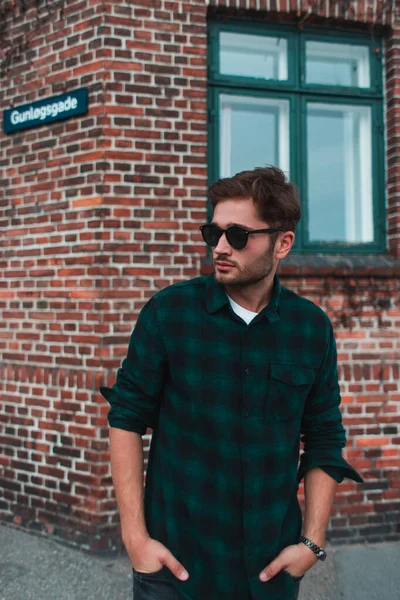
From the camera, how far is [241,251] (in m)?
1.92

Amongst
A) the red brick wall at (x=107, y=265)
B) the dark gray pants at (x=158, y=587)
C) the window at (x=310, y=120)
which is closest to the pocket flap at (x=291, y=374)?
the dark gray pants at (x=158, y=587)

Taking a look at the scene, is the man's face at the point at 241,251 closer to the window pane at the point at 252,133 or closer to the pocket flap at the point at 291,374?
the pocket flap at the point at 291,374

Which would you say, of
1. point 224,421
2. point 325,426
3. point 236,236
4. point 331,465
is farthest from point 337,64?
point 224,421

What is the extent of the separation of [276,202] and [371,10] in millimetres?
4113

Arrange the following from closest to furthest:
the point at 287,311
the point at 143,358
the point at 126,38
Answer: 1. the point at 143,358
2. the point at 287,311
3. the point at 126,38

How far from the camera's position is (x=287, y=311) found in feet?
6.68

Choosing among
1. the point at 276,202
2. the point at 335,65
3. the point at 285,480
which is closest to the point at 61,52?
the point at 335,65

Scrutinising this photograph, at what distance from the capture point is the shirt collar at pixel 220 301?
1930mm

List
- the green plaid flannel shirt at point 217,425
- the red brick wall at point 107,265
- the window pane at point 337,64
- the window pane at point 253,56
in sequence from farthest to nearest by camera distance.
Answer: the window pane at point 337,64
the window pane at point 253,56
the red brick wall at point 107,265
the green plaid flannel shirt at point 217,425

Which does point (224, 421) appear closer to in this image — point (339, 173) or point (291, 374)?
point (291, 374)

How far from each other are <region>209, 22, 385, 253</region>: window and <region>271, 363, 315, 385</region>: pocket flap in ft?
10.9

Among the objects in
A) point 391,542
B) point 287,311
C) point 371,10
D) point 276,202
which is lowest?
point 391,542

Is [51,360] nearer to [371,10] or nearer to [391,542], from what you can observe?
[391,542]

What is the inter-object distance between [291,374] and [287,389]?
5 cm
